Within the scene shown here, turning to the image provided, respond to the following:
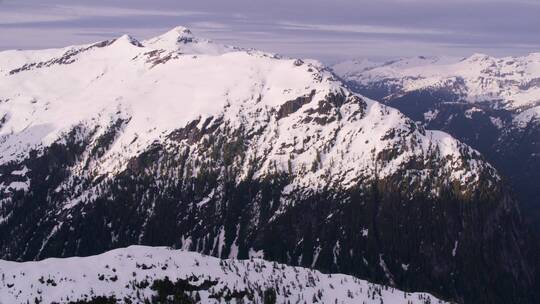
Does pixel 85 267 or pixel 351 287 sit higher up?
pixel 85 267

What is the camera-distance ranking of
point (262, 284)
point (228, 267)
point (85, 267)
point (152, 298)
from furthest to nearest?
point (228, 267) → point (262, 284) → point (85, 267) → point (152, 298)

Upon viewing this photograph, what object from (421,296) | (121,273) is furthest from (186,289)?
(421,296)

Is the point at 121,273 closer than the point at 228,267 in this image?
Yes

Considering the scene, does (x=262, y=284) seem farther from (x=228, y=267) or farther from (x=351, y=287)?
(x=351, y=287)

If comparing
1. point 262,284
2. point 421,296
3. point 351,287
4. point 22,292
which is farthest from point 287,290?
point 22,292

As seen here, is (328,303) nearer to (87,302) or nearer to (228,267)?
(228,267)

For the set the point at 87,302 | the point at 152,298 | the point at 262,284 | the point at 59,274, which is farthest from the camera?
the point at 262,284
